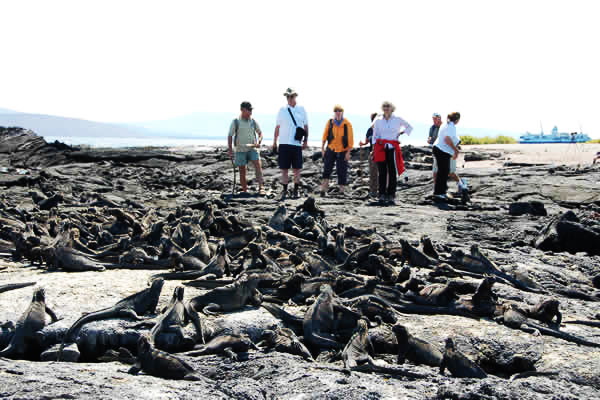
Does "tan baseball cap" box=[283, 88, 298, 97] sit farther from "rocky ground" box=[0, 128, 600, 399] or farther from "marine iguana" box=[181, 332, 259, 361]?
"marine iguana" box=[181, 332, 259, 361]

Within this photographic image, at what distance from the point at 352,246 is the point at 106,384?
510 cm

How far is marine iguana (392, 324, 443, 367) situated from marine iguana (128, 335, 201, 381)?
1.57 meters

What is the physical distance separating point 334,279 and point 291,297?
1.78ft

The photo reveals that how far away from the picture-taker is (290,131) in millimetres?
12336

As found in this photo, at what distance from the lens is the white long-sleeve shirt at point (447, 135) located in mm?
11703

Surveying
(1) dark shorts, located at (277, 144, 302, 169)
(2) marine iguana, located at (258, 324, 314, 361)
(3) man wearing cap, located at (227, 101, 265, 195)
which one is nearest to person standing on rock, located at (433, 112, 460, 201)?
(1) dark shorts, located at (277, 144, 302, 169)

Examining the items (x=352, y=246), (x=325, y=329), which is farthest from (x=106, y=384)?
(x=352, y=246)

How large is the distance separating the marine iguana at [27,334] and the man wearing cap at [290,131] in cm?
858

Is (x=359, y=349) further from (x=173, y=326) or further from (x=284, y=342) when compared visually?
(x=173, y=326)

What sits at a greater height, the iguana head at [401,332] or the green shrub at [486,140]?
the green shrub at [486,140]

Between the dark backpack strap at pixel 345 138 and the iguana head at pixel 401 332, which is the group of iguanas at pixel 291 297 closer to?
the iguana head at pixel 401 332

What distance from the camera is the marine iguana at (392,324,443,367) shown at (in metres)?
3.78

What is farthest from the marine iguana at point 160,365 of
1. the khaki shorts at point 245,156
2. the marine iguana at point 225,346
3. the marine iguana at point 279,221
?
the khaki shorts at point 245,156

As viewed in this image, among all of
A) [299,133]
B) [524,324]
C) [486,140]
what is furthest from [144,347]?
[486,140]
